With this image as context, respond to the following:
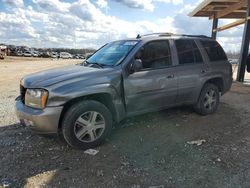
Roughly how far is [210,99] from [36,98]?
13.2 feet

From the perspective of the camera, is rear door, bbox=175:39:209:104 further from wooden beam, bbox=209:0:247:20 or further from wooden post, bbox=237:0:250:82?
wooden beam, bbox=209:0:247:20

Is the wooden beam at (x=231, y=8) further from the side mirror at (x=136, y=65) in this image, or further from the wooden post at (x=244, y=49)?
the side mirror at (x=136, y=65)

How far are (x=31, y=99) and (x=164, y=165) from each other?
2323 mm

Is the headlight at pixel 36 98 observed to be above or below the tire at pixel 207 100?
above

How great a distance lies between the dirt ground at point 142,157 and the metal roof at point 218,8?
26.6ft

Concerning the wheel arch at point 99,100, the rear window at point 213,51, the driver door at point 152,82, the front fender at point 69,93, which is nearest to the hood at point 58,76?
the front fender at point 69,93

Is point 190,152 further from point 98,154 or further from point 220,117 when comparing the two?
point 220,117

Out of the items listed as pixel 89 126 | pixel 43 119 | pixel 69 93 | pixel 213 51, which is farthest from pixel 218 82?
pixel 43 119

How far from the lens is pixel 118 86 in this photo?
4.69 m

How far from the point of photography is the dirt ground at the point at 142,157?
3586 mm

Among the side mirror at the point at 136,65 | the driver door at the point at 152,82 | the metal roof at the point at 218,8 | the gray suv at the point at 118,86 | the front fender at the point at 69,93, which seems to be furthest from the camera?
the metal roof at the point at 218,8

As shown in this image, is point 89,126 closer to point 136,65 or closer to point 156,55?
point 136,65

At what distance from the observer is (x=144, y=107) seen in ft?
16.8

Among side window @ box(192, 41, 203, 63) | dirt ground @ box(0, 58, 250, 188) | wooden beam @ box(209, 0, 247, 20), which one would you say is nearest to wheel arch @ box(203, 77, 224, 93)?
side window @ box(192, 41, 203, 63)
